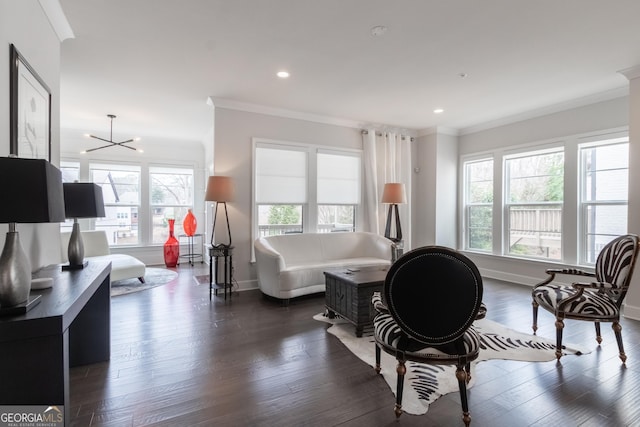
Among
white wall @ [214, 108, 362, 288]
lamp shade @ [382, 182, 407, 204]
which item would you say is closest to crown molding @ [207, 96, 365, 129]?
white wall @ [214, 108, 362, 288]

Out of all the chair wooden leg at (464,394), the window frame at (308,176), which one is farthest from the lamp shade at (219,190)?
the chair wooden leg at (464,394)

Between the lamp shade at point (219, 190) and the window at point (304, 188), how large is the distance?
0.63 metres

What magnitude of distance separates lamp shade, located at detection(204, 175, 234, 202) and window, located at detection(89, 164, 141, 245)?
3.79 m

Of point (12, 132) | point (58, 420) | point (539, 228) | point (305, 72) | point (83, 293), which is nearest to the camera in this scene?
point (58, 420)

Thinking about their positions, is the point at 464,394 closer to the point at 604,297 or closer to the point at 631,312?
the point at 604,297

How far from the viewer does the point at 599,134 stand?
170 inches

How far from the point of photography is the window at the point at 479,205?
580cm

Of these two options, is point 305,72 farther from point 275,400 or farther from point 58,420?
point 58,420

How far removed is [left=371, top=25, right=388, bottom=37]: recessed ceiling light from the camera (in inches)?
110

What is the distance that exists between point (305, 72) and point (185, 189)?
5055mm

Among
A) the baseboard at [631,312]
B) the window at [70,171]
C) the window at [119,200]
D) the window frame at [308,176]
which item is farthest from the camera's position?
the window at [119,200]

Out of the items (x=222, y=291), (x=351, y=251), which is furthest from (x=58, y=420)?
(x=351, y=251)

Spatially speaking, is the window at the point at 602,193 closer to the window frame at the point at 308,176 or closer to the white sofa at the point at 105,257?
the window frame at the point at 308,176

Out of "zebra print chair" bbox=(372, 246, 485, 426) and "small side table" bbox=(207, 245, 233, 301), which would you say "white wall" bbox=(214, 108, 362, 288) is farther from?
"zebra print chair" bbox=(372, 246, 485, 426)
